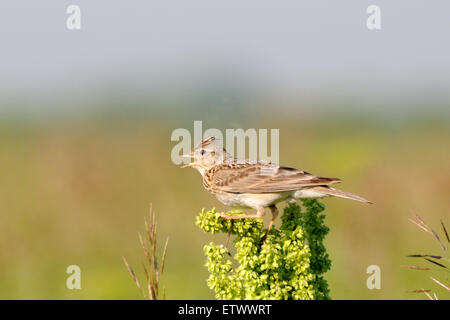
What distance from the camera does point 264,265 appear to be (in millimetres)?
5141

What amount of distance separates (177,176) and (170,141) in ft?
8.01

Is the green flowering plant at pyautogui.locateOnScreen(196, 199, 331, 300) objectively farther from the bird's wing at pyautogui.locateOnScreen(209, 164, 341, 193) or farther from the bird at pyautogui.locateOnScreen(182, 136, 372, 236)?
the bird's wing at pyautogui.locateOnScreen(209, 164, 341, 193)

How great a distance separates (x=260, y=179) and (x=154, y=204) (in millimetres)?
7451

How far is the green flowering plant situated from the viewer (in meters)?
5.16

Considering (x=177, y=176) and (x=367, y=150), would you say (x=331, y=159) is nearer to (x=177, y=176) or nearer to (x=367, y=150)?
(x=367, y=150)

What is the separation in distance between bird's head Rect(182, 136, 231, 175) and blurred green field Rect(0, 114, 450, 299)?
142 inches

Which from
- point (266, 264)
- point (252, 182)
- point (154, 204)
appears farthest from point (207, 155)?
point (154, 204)

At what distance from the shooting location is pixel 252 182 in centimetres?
685

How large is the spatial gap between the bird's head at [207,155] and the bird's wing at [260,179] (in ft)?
0.53

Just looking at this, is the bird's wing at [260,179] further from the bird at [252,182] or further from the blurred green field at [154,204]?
the blurred green field at [154,204]

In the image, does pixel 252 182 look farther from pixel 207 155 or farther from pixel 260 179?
pixel 207 155

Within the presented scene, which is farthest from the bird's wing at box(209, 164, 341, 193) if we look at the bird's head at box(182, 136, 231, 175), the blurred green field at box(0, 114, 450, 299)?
the blurred green field at box(0, 114, 450, 299)

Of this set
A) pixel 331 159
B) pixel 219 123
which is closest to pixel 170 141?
pixel 219 123

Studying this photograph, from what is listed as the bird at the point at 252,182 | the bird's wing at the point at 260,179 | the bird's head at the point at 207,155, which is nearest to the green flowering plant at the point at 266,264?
the bird at the point at 252,182
